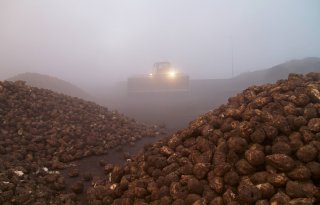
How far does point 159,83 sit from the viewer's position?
22.5m

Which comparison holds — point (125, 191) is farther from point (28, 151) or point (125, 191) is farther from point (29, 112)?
point (29, 112)

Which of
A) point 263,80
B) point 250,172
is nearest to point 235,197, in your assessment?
point 250,172

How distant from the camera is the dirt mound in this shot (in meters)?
5.33

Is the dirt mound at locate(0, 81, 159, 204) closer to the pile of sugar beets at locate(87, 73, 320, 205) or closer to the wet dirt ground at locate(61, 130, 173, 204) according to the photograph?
the wet dirt ground at locate(61, 130, 173, 204)

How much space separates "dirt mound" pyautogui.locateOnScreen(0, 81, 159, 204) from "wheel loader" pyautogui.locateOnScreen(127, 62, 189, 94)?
455 inches

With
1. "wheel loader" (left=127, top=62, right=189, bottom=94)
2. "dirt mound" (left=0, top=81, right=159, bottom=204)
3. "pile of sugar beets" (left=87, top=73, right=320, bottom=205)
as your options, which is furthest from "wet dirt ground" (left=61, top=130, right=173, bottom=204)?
"wheel loader" (left=127, top=62, right=189, bottom=94)

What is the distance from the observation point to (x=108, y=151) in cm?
802

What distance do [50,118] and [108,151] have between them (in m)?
2.16

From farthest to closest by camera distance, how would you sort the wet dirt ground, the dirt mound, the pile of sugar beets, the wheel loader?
1. the wheel loader
2. the wet dirt ground
3. the dirt mound
4. the pile of sugar beets

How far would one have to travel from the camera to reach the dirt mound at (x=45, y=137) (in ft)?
17.5

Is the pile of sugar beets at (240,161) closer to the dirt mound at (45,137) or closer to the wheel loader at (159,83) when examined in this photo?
the dirt mound at (45,137)

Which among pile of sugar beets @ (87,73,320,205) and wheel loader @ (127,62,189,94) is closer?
pile of sugar beets @ (87,73,320,205)

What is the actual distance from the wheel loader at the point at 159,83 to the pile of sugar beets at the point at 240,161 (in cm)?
1655

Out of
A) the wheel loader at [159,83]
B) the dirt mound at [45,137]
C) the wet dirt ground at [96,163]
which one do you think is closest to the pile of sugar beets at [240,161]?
the wet dirt ground at [96,163]
